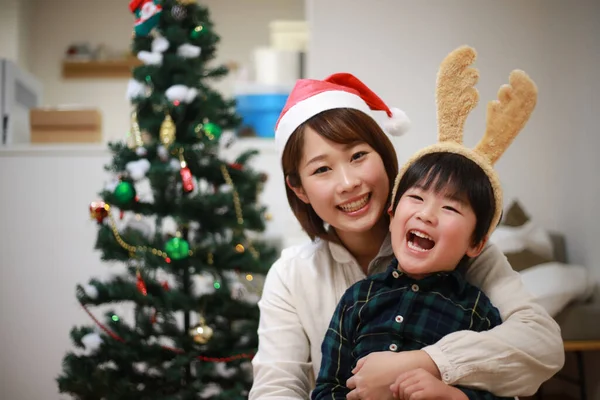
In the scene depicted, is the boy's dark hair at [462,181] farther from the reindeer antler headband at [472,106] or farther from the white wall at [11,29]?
the white wall at [11,29]

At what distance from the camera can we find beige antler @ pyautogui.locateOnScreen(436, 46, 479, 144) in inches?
44.8

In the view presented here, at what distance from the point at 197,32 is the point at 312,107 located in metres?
0.96

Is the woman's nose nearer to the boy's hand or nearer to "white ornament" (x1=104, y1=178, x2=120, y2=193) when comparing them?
the boy's hand

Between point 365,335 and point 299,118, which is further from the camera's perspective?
point 299,118

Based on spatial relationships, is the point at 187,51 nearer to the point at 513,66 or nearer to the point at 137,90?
the point at 137,90

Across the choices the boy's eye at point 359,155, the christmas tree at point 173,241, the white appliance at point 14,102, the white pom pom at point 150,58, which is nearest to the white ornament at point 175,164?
the christmas tree at point 173,241

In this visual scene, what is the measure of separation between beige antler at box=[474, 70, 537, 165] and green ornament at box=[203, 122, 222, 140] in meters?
1.14

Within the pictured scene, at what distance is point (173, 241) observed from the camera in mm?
1974

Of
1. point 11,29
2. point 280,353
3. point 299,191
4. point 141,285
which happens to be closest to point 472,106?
point 299,191

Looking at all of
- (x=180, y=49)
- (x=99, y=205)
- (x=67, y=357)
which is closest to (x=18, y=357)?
(x=67, y=357)

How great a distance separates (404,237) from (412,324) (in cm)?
16

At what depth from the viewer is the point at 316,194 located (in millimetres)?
1245

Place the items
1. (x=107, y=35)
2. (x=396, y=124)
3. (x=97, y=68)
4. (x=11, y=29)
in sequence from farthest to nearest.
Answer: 1. (x=107, y=35)
2. (x=97, y=68)
3. (x=11, y=29)
4. (x=396, y=124)

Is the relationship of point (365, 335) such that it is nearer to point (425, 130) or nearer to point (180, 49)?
point (425, 130)
